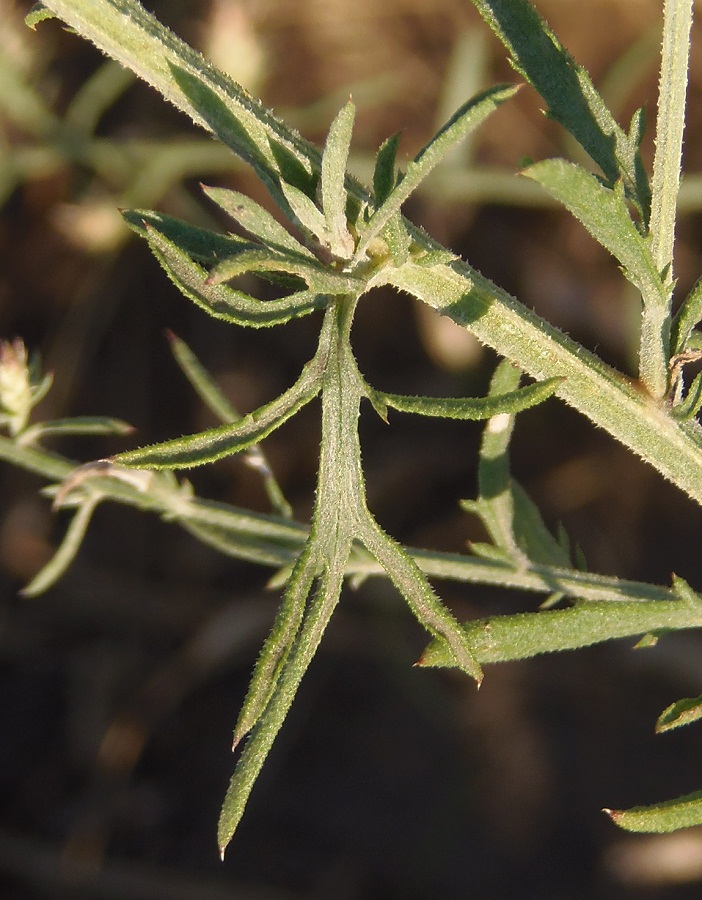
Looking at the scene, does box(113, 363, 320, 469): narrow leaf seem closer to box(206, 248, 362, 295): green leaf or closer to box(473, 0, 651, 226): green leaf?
box(206, 248, 362, 295): green leaf

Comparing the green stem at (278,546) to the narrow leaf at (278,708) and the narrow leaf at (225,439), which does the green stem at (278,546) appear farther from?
the narrow leaf at (225,439)

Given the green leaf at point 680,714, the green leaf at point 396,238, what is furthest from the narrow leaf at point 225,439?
the green leaf at point 680,714

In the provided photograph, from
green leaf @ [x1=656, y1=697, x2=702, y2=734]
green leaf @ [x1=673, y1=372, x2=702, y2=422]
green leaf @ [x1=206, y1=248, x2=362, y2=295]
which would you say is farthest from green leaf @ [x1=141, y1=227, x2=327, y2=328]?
green leaf @ [x1=656, y1=697, x2=702, y2=734]

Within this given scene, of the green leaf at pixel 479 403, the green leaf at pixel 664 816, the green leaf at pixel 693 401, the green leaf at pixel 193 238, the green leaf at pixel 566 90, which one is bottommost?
the green leaf at pixel 664 816

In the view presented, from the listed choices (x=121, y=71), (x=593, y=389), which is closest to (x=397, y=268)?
(x=593, y=389)

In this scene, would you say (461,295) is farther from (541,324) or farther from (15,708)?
(15,708)

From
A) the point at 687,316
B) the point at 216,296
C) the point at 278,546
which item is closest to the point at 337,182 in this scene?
the point at 216,296

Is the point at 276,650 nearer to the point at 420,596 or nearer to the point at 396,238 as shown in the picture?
the point at 420,596
